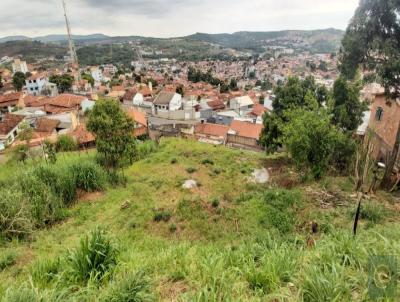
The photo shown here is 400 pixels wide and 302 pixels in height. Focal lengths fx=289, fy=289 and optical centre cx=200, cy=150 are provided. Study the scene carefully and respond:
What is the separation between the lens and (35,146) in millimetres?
18578

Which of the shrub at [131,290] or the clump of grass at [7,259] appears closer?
the shrub at [131,290]

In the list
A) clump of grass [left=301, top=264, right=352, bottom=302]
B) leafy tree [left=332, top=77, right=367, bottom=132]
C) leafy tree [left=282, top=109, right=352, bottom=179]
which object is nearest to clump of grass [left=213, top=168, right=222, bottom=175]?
leafy tree [left=282, top=109, right=352, bottom=179]

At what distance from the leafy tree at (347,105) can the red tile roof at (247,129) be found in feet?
37.0

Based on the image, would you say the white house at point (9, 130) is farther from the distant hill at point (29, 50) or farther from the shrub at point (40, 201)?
the distant hill at point (29, 50)

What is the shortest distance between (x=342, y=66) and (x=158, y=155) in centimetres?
1064

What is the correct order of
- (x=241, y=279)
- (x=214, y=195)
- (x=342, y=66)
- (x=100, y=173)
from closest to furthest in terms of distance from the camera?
(x=241, y=279) < (x=342, y=66) < (x=214, y=195) < (x=100, y=173)

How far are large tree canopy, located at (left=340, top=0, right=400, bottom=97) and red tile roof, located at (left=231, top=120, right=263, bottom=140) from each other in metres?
17.7

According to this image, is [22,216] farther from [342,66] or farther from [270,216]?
[342,66]

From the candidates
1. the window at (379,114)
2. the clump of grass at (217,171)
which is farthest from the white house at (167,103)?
the window at (379,114)

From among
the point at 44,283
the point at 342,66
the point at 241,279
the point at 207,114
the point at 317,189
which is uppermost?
the point at 342,66

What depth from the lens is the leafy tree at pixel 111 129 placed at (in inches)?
457

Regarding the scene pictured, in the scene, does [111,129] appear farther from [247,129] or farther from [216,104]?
[216,104]

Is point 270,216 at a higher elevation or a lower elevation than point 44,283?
lower

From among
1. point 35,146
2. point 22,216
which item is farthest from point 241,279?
point 35,146
